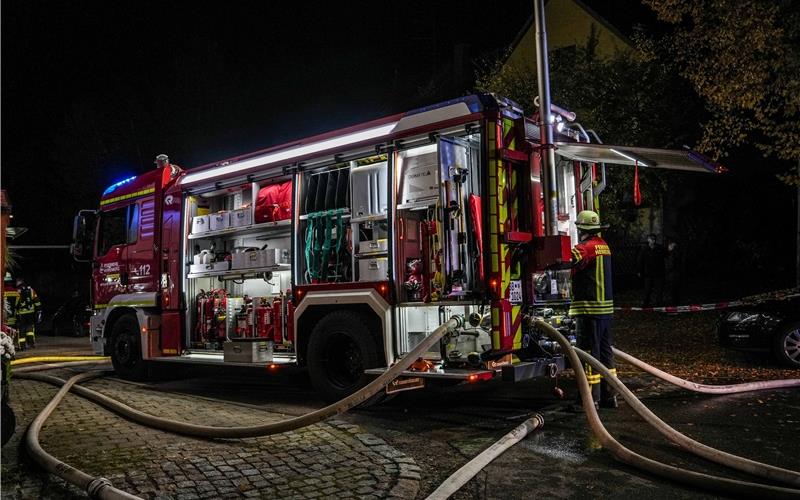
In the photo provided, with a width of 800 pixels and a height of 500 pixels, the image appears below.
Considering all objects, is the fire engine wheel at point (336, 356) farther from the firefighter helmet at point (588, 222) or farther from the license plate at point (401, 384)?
the firefighter helmet at point (588, 222)

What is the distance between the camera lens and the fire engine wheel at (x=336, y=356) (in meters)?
6.75

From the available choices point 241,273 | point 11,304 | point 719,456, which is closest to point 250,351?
point 241,273

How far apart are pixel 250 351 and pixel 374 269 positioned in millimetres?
1908

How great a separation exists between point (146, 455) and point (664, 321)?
459 inches

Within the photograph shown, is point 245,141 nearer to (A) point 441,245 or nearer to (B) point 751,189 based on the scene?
(B) point 751,189

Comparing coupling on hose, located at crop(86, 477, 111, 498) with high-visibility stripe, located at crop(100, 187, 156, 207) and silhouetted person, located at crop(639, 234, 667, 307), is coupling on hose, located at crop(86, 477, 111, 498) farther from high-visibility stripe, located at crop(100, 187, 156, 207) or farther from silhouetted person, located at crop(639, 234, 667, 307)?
silhouetted person, located at crop(639, 234, 667, 307)

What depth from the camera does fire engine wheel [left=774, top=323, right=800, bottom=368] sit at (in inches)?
339

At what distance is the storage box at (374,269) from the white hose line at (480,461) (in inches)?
81.2

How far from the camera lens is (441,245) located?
614 centimetres

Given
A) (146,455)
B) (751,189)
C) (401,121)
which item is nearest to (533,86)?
(751,189)

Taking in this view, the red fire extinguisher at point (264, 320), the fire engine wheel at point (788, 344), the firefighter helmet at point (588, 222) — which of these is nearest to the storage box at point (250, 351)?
the red fire extinguisher at point (264, 320)

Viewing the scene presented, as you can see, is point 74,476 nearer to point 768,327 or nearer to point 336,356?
point 336,356

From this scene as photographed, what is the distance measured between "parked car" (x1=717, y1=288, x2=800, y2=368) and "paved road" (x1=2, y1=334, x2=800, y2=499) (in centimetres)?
189

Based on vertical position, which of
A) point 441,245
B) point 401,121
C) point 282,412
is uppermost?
point 401,121
